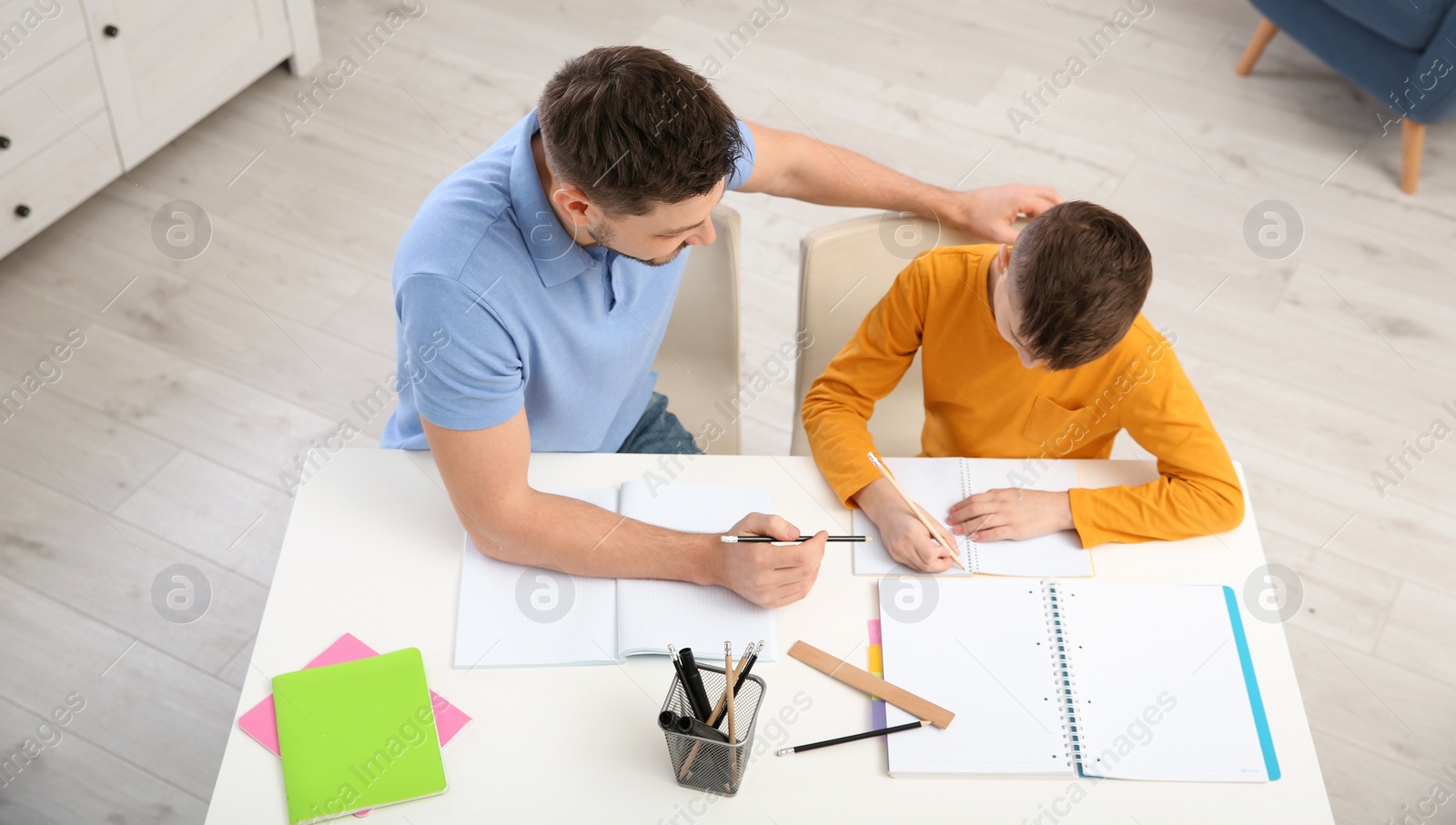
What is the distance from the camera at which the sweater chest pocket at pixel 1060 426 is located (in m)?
1.62

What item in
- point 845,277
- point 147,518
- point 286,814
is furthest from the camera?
point 147,518

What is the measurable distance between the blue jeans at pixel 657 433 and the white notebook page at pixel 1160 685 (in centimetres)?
→ 72

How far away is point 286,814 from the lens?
1.18 metres

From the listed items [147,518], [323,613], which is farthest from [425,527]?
[147,518]

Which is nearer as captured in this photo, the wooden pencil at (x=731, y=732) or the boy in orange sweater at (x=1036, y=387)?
the wooden pencil at (x=731, y=732)

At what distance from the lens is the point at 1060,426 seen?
165 centimetres

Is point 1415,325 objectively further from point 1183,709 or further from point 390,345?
point 390,345

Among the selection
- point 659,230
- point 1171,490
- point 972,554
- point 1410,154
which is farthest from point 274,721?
point 1410,154

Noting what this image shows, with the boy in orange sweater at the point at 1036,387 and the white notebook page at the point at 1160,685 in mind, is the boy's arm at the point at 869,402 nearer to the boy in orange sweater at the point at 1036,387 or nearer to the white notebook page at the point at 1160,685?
the boy in orange sweater at the point at 1036,387

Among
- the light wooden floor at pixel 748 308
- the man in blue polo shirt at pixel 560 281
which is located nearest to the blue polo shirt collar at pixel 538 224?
the man in blue polo shirt at pixel 560 281

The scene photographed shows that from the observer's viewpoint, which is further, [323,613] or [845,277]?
[845,277]

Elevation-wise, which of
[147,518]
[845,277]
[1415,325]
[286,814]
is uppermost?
[845,277]

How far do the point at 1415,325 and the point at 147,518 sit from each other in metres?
2.91

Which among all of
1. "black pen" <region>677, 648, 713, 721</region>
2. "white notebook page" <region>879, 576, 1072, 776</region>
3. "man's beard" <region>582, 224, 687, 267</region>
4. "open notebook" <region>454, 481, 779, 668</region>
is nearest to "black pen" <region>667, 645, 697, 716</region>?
"black pen" <region>677, 648, 713, 721</region>
